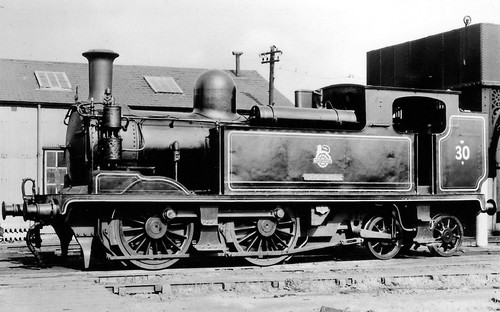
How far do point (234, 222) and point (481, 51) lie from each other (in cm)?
772

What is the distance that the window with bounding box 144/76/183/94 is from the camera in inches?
921

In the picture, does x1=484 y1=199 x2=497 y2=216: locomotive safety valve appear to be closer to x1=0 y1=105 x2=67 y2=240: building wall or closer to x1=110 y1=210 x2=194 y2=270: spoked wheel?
x1=110 y1=210 x2=194 y2=270: spoked wheel

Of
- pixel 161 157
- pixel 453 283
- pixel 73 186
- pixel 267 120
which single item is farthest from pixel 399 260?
pixel 73 186

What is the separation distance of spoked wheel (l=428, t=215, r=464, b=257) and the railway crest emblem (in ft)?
7.65

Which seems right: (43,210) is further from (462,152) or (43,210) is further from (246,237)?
(462,152)

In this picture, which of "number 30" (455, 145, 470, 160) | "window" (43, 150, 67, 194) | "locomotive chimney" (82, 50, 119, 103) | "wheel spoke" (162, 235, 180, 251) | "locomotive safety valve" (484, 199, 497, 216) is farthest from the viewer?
"window" (43, 150, 67, 194)

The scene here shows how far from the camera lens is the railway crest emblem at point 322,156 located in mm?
11297

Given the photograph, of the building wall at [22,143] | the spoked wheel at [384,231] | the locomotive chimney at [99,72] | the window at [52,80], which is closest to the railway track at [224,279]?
the spoked wheel at [384,231]

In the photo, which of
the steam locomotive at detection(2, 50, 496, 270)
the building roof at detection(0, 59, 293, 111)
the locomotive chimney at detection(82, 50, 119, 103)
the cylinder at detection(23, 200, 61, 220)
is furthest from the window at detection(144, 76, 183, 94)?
the cylinder at detection(23, 200, 61, 220)

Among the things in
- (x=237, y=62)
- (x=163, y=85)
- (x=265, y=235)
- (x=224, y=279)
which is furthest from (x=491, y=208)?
(x=237, y=62)

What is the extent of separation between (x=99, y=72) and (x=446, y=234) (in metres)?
6.58

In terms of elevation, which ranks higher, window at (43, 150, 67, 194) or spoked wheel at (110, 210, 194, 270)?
window at (43, 150, 67, 194)

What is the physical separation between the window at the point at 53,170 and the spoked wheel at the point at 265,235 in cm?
1054

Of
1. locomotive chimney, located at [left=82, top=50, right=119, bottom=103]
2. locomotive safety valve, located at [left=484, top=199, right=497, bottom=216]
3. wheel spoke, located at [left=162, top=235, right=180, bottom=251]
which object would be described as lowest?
wheel spoke, located at [left=162, top=235, right=180, bottom=251]
